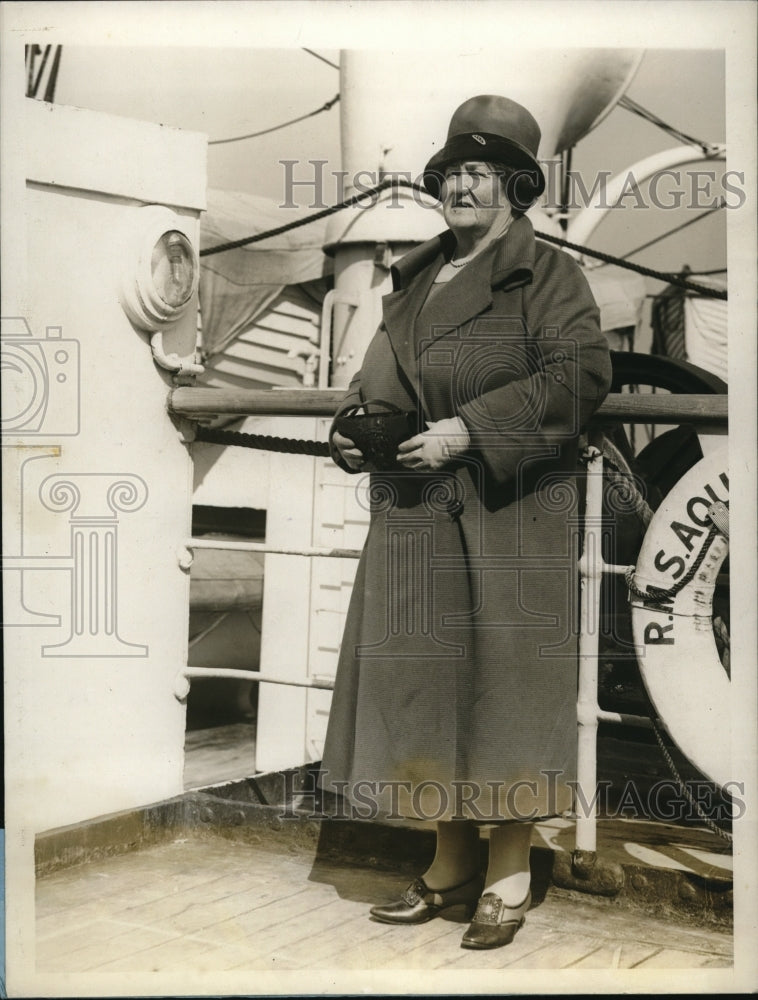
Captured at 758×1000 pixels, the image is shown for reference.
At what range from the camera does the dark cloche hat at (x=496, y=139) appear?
2.55 meters

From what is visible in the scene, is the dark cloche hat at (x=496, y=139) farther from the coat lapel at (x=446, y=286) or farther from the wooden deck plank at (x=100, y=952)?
the wooden deck plank at (x=100, y=952)

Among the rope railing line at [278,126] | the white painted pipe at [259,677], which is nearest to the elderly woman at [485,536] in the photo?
the white painted pipe at [259,677]

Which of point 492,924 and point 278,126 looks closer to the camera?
point 492,924

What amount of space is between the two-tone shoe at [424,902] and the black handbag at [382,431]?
884 millimetres

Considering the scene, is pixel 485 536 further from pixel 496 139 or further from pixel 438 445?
pixel 496 139

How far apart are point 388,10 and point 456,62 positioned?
173mm

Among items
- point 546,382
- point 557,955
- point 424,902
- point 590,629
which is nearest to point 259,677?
point 424,902

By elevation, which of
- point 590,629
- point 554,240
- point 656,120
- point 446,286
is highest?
point 656,120

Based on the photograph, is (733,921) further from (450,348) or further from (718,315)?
(718,315)

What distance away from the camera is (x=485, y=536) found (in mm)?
2555

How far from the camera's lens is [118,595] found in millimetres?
2840

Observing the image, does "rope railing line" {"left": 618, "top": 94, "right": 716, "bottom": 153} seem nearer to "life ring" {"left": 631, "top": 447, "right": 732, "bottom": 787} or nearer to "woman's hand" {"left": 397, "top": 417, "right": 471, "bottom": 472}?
"life ring" {"left": 631, "top": 447, "right": 732, "bottom": 787}

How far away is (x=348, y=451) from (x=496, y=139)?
69 centimetres

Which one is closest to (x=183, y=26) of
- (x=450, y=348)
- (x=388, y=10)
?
(x=388, y=10)
